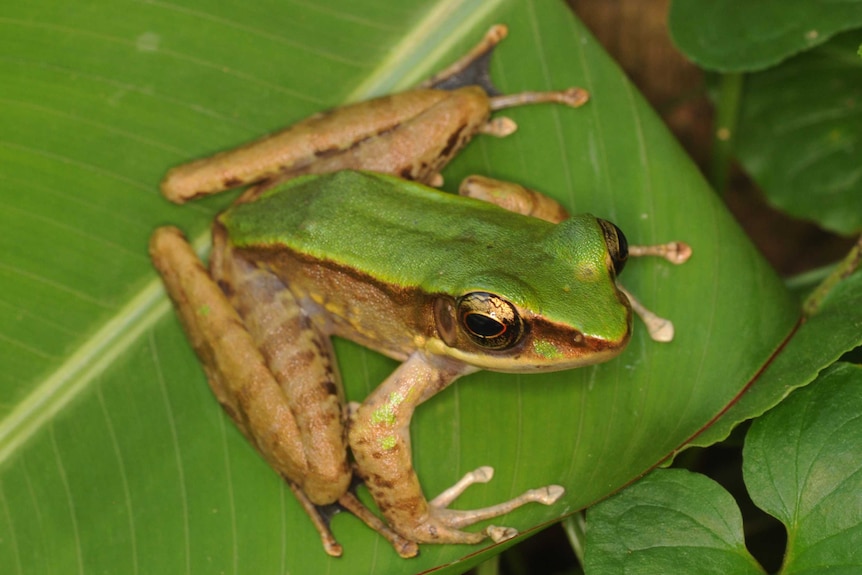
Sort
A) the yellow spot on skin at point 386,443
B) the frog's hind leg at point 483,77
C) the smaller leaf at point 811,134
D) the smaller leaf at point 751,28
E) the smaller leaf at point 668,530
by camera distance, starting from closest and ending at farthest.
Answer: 1. the smaller leaf at point 668,530
2. the yellow spot on skin at point 386,443
3. the smaller leaf at point 751,28
4. the frog's hind leg at point 483,77
5. the smaller leaf at point 811,134

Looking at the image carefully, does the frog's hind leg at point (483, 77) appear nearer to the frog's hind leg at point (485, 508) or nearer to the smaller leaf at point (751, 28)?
the smaller leaf at point (751, 28)

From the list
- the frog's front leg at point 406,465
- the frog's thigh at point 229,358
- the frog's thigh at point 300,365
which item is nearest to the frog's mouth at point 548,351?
the frog's front leg at point 406,465

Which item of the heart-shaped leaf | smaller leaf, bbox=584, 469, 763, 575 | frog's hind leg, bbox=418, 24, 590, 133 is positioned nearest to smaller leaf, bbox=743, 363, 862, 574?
the heart-shaped leaf

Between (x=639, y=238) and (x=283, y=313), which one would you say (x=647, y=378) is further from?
(x=283, y=313)

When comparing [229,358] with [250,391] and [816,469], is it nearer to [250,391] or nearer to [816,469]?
[250,391]

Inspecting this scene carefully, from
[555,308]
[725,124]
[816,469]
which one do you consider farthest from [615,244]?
[725,124]

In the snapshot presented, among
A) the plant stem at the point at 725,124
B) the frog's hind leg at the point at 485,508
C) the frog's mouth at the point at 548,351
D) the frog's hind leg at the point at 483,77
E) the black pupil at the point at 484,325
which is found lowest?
the frog's hind leg at the point at 485,508
